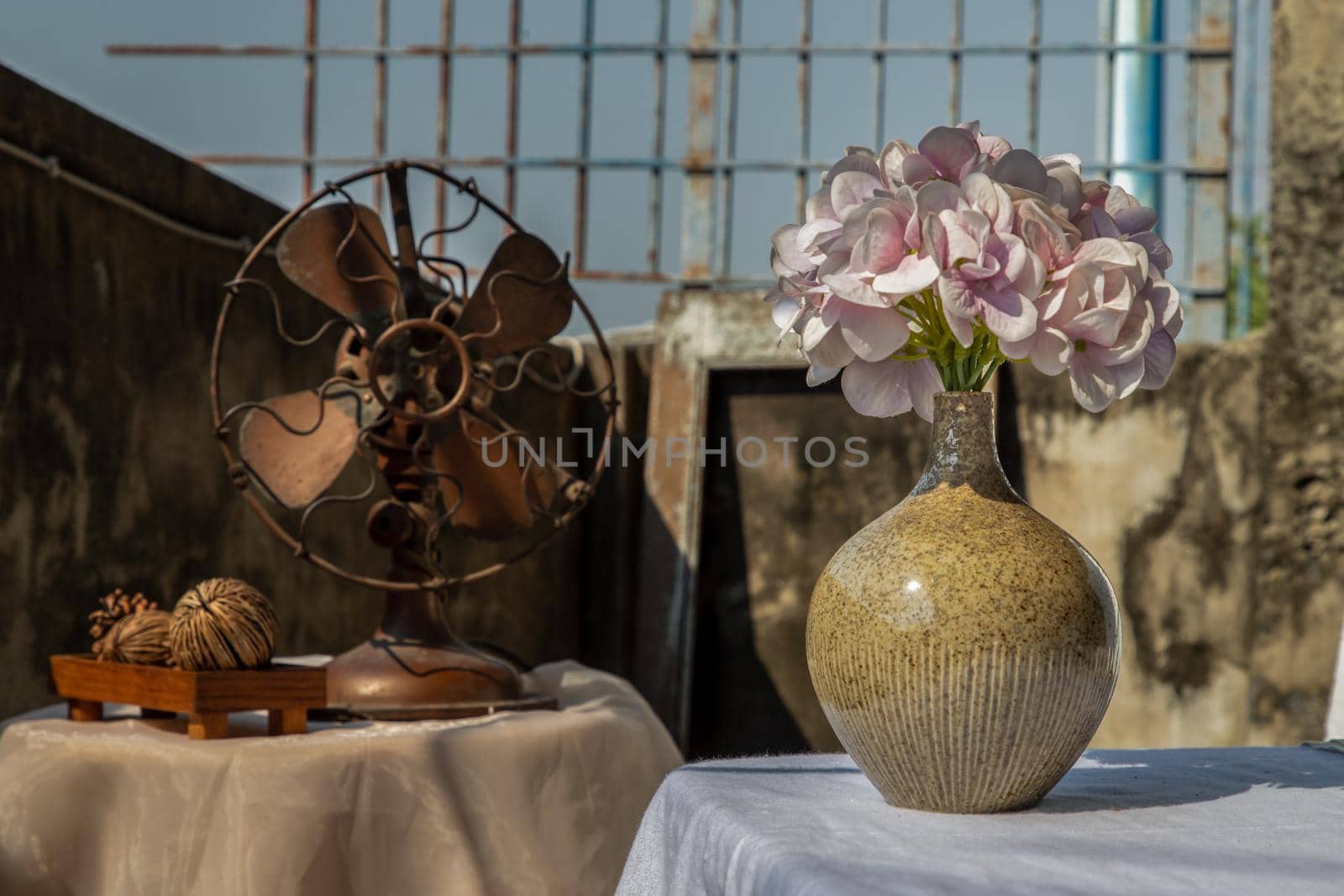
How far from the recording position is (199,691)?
173 cm

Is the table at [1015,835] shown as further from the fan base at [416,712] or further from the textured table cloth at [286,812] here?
the fan base at [416,712]

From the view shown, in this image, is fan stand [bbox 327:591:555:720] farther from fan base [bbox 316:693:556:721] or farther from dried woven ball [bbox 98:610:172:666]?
dried woven ball [bbox 98:610:172:666]

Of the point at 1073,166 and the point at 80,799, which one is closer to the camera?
the point at 1073,166

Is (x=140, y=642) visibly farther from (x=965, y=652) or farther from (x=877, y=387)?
(x=965, y=652)

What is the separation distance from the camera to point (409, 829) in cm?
174

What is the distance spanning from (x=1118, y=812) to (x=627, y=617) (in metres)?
3.76

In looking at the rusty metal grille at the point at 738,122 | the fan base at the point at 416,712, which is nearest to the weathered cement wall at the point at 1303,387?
the rusty metal grille at the point at 738,122

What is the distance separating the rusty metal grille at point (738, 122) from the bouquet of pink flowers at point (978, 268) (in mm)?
Result: 4153

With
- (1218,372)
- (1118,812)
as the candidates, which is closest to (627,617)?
(1218,372)

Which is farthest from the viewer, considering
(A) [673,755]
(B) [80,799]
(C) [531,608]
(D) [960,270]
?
(C) [531,608]

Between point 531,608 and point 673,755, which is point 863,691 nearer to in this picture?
point 673,755

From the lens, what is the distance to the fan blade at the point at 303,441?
2115 millimetres

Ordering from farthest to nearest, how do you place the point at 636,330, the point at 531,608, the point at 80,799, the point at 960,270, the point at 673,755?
the point at 636,330 < the point at 531,608 < the point at 673,755 < the point at 80,799 < the point at 960,270

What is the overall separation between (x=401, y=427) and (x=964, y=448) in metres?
1.15
